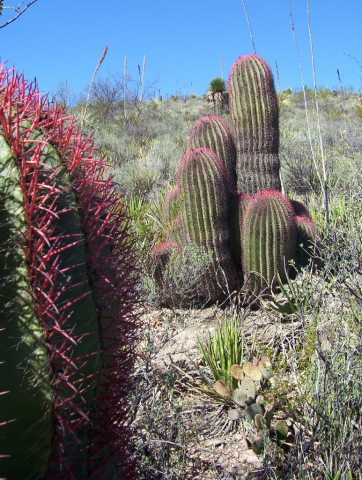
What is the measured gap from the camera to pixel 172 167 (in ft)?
29.8

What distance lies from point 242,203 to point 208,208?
0.39m

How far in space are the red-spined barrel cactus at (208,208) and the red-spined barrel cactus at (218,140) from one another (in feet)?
2.00

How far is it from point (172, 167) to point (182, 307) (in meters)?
4.82

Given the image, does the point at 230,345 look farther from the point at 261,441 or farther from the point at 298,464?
the point at 298,464

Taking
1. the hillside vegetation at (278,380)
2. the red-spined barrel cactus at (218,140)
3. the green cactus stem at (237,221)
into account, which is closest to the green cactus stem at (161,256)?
the hillside vegetation at (278,380)

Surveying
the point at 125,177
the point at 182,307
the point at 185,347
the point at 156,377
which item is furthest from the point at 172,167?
the point at 156,377

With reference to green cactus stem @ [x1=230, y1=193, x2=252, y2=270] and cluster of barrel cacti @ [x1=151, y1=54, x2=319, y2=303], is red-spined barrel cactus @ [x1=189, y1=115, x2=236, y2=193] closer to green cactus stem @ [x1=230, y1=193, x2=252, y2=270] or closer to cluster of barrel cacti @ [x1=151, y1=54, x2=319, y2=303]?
cluster of barrel cacti @ [x1=151, y1=54, x2=319, y2=303]

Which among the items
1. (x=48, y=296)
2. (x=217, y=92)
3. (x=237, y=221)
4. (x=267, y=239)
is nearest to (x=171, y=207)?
(x=237, y=221)

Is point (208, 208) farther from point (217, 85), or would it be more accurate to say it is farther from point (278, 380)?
point (217, 85)

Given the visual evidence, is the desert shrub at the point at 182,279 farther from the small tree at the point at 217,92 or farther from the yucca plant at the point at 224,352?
the small tree at the point at 217,92

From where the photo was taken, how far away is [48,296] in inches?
43.1

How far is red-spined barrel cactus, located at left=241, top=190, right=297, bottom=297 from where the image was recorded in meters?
4.43

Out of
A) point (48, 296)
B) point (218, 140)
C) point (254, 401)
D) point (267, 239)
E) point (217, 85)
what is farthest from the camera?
point (217, 85)

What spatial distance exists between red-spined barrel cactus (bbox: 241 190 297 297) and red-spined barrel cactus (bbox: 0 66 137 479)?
10.6ft
